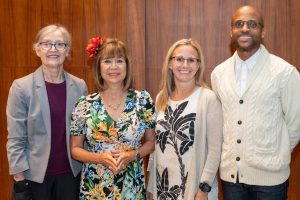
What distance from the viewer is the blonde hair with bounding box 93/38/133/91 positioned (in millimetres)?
2146

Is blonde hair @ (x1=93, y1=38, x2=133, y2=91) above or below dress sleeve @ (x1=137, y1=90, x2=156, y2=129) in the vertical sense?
above

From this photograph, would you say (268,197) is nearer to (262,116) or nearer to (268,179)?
(268,179)

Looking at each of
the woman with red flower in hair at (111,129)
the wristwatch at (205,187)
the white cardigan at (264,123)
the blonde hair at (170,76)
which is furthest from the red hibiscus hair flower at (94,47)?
the wristwatch at (205,187)

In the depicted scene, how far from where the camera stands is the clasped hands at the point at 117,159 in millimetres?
2027

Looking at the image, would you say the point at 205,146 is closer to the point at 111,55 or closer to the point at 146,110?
the point at 146,110

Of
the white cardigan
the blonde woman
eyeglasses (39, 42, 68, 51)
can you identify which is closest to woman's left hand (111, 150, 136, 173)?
the blonde woman

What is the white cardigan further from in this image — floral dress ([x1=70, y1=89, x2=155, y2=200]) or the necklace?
the necklace

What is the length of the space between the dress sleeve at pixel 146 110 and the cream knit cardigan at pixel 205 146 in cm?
31

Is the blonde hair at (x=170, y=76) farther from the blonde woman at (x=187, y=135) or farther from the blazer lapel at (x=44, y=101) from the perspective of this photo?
the blazer lapel at (x=44, y=101)

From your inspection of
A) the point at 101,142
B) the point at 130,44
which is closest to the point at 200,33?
the point at 130,44

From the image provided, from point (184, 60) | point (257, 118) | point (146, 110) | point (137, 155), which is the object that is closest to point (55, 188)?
point (137, 155)

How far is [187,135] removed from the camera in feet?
6.77

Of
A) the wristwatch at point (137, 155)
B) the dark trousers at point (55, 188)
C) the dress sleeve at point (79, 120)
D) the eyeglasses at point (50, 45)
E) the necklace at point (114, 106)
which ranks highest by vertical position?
the eyeglasses at point (50, 45)

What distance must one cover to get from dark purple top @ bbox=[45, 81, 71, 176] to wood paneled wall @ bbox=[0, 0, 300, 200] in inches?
44.5
